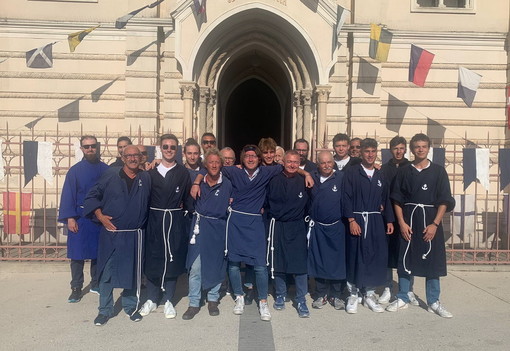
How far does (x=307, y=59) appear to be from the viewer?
9703mm

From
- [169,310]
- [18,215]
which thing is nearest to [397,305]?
[169,310]

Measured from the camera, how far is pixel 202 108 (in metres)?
10.1

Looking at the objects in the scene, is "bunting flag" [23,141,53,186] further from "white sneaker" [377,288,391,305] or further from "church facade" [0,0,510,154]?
"white sneaker" [377,288,391,305]

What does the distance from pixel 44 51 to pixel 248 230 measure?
6687 millimetres

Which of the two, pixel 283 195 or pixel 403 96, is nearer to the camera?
pixel 283 195

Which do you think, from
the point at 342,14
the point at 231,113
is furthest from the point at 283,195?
the point at 231,113

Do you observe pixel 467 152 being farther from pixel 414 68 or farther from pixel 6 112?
pixel 6 112

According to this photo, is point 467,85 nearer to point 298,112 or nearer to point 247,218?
point 298,112

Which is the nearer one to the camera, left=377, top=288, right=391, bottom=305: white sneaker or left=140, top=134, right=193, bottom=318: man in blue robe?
left=140, top=134, right=193, bottom=318: man in blue robe

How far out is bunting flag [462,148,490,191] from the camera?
294 inches

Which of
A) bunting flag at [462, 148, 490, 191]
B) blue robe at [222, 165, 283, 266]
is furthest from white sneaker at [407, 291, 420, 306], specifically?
bunting flag at [462, 148, 490, 191]

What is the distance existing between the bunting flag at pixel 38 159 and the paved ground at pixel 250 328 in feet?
6.74

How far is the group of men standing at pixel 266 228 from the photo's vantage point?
15.7 feet

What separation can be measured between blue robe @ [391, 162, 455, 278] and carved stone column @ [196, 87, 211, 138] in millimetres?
5840
